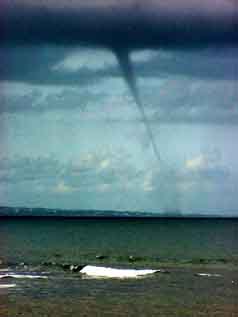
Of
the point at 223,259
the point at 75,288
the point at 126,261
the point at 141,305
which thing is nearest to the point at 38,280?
the point at 75,288

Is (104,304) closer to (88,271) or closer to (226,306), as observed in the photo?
(226,306)

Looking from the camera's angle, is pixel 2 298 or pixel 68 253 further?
pixel 68 253

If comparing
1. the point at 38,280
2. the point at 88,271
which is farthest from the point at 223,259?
the point at 38,280

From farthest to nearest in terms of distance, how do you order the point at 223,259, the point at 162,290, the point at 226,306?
the point at 223,259
the point at 162,290
the point at 226,306

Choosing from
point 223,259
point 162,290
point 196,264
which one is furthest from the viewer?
point 223,259

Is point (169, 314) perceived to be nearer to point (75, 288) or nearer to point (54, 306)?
point (54, 306)

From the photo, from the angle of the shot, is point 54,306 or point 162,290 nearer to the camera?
point 54,306
